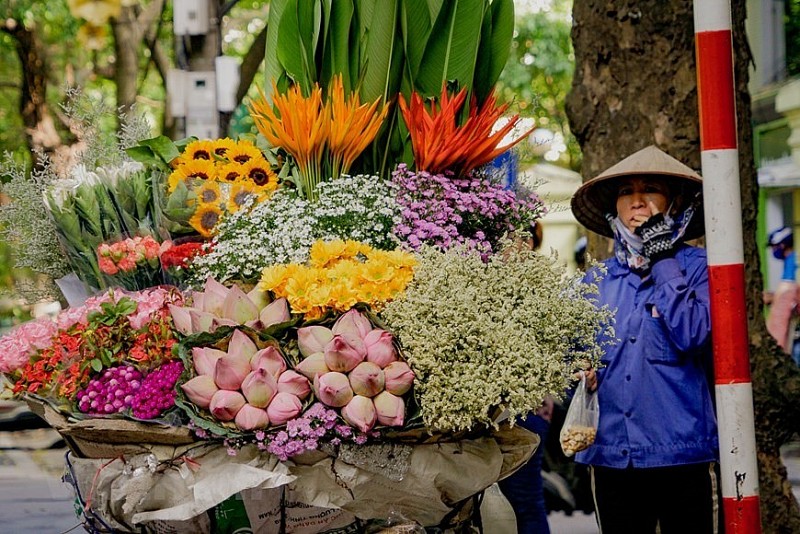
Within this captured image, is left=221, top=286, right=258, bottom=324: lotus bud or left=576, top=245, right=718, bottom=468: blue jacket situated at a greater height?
left=221, top=286, right=258, bottom=324: lotus bud

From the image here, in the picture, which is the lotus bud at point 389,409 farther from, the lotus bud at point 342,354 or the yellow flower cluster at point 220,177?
the yellow flower cluster at point 220,177

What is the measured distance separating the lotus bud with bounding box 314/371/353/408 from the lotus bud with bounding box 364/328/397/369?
0.09 meters

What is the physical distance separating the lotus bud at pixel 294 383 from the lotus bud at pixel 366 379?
0.33ft

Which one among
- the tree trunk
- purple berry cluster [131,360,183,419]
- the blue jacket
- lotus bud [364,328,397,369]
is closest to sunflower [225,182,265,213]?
purple berry cluster [131,360,183,419]

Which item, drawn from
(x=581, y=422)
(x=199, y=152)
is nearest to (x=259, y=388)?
(x=199, y=152)

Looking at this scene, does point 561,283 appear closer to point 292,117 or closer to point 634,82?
point 292,117

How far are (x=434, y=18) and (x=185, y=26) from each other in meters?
5.15

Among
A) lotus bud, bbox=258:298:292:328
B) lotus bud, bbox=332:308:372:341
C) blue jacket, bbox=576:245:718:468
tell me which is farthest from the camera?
blue jacket, bbox=576:245:718:468

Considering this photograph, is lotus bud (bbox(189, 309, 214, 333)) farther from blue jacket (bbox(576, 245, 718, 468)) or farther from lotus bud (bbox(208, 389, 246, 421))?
blue jacket (bbox(576, 245, 718, 468))

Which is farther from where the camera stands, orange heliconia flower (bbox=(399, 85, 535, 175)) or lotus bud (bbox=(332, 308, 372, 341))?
orange heliconia flower (bbox=(399, 85, 535, 175))

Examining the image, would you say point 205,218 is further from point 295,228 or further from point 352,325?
point 352,325

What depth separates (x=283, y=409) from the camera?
7.97 feet

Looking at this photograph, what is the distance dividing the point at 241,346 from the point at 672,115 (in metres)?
3.05

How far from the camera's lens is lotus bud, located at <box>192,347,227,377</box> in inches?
97.9
